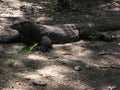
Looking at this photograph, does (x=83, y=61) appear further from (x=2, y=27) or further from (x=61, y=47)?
(x=2, y=27)

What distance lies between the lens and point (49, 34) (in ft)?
23.4

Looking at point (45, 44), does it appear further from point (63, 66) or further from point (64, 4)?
point (64, 4)

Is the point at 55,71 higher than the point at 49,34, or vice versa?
the point at 49,34

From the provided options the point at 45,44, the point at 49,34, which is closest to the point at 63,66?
the point at 45,44

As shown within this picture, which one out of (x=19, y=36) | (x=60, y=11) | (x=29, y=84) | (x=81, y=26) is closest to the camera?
(x=29, y=84)

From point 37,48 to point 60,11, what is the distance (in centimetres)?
358

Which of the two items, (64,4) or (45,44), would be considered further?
(64,4)

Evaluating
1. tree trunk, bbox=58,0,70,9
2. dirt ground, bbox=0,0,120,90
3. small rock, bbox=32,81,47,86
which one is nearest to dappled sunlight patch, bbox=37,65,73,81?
dirt ground, bbox=0,0,120,90

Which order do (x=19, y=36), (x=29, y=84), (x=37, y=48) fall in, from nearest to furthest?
1. (x=29, y=84)
2. (x=37, y=48)
3. (x=19, y=36)

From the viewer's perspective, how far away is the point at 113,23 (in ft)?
27.3

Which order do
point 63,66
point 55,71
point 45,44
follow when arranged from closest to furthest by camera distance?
point 55,71 < point 63,66 < point 45,44

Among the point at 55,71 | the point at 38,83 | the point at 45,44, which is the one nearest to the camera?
the point at 38,83

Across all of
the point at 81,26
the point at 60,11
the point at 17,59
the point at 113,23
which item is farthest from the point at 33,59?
the point at 60,11

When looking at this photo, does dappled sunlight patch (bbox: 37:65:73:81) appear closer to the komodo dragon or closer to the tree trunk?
the komodo dragon
